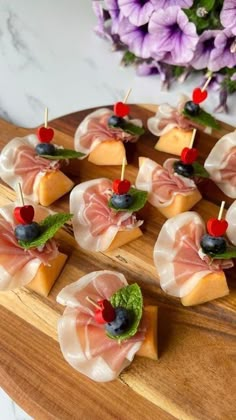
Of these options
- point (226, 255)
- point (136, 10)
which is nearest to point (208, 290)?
point (226, 255)

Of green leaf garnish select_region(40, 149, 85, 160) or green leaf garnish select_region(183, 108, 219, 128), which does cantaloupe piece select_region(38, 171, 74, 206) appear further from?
→ green leaf garnish select_region(183, 108, 219, 128)

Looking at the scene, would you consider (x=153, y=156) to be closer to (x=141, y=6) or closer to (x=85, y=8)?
(x=141, y=6)

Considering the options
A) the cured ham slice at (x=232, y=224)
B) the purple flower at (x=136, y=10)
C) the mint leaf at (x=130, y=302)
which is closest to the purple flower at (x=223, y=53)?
the purple flower at (x=136, y=10)

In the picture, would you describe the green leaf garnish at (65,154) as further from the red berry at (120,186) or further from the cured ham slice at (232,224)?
the cured ham slice at (232,224)

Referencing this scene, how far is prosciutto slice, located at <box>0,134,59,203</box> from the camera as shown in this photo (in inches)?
63.8

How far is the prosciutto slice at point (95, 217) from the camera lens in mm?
1518

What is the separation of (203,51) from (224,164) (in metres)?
0.46

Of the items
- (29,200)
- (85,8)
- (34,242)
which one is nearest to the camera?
(34,242)

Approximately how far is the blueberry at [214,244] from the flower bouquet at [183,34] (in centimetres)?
70

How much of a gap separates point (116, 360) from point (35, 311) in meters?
0.26

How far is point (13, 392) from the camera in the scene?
1.27m

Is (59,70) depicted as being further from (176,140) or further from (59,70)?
(176,140)

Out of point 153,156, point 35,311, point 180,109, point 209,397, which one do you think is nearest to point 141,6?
point 180,109

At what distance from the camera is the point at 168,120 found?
1796 mm
